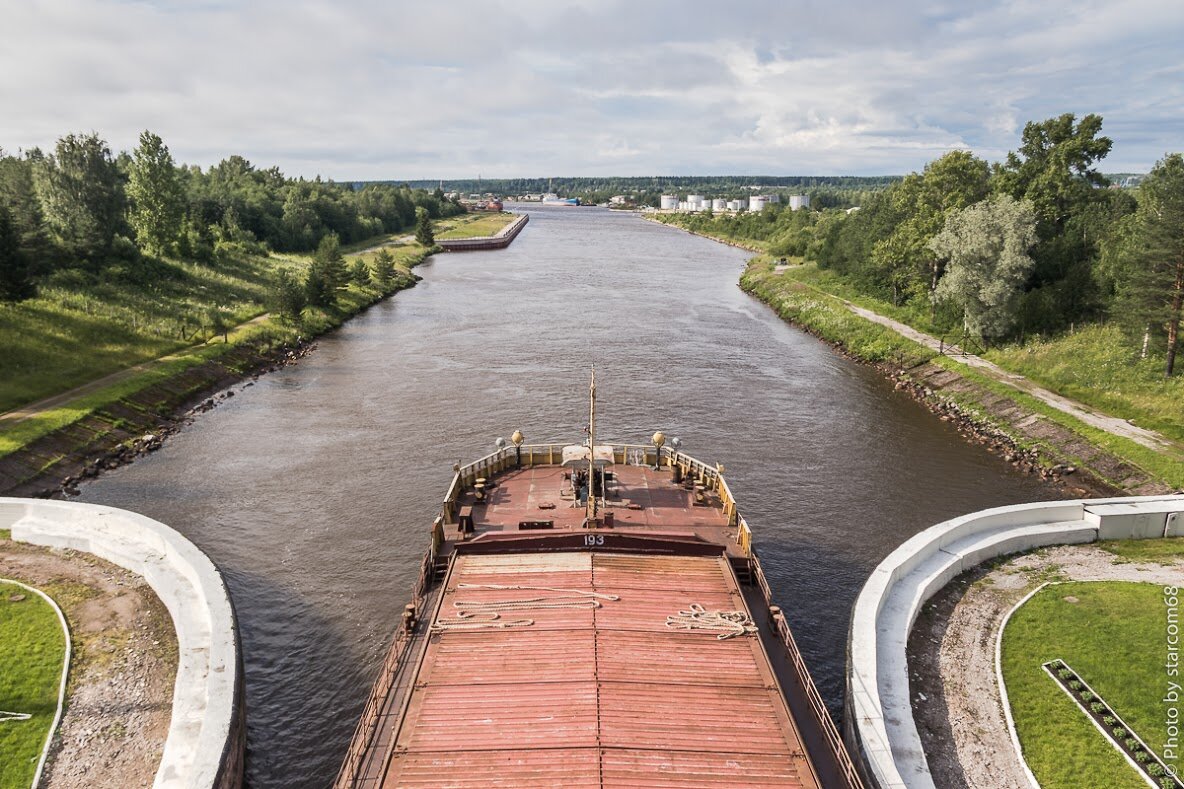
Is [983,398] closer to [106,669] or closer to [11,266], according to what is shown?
[106,669]

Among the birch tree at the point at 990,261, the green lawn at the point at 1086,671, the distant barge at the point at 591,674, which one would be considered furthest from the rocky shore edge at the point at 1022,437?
the distant barge at the point at 591,674

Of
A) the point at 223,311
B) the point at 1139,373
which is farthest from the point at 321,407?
the point at 1139,373

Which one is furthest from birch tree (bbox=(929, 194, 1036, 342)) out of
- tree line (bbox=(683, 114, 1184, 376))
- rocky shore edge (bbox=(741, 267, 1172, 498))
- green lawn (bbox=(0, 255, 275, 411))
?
green lawn (bbox=(0, 255, 275, 411))

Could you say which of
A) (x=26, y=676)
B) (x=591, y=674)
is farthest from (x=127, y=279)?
(x=591, y=674)

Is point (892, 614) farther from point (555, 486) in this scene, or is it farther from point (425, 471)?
point (425, 471)

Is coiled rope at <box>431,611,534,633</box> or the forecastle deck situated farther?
coiled rope at <box>431,611,534,633</box>

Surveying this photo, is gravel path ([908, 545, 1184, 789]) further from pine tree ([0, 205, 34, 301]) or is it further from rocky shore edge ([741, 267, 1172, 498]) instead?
pine tree ([0, 205, 34, 301])

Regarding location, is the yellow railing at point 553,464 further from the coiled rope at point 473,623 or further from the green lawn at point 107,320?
the green lawn at point 107,320
